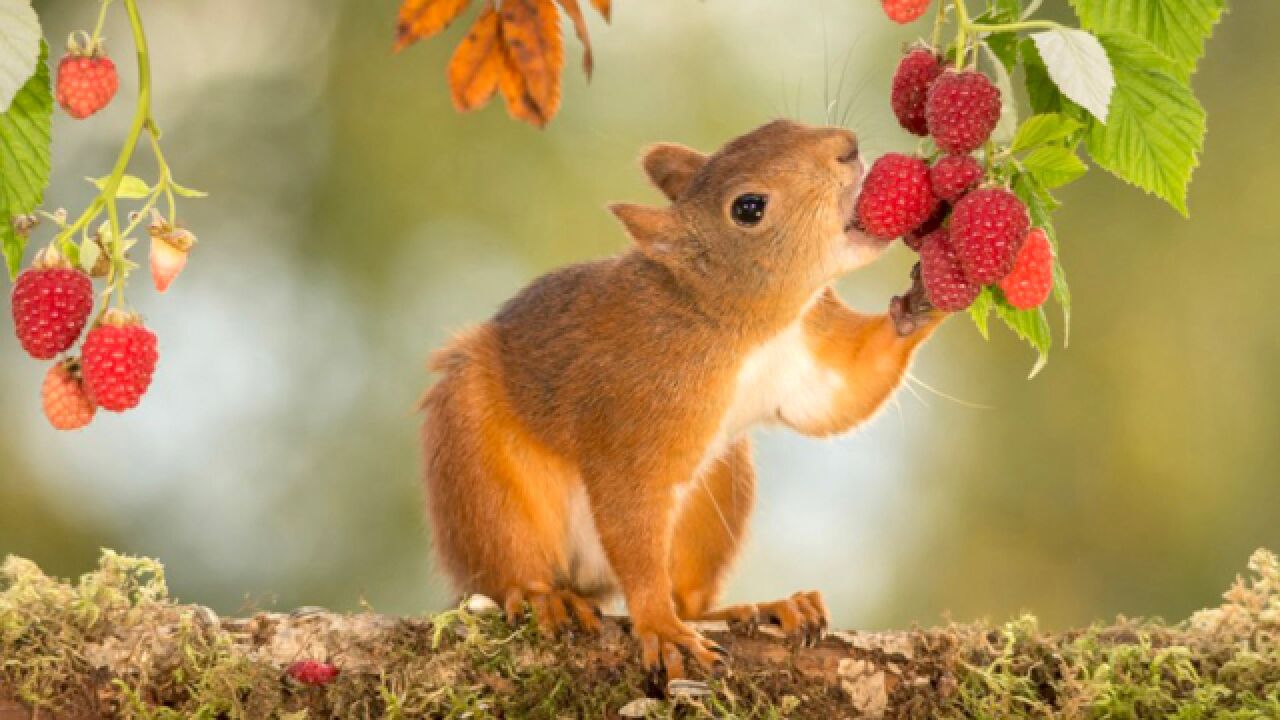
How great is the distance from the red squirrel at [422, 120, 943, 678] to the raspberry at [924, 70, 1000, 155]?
0.56 m

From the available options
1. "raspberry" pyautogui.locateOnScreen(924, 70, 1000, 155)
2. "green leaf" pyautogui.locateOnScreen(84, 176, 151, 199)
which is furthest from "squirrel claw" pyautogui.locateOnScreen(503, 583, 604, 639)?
"raspberry" pyautogui.locateOnScreen(924, 70, 1000, 155)

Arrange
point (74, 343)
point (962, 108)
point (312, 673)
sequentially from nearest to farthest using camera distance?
point (962, 108) < point (74, 343) < point (312, 673)

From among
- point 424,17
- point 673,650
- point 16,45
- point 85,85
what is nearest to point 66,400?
point 85,85

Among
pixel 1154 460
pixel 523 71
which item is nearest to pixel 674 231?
pixel 523 71

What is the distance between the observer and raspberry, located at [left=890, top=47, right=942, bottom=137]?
87.5 inches

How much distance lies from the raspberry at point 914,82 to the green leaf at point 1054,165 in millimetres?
164

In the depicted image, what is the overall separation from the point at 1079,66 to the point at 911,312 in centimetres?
91

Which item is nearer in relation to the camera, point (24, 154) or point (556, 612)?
point (24, 154)

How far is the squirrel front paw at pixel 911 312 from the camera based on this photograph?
278cm

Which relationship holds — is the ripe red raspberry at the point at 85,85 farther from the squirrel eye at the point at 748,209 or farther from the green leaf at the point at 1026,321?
the green leaf at the point at 1026,321

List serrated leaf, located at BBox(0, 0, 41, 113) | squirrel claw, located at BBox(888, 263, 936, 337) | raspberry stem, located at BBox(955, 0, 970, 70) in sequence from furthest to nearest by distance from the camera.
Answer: squirrel claw, located at BBox(888, 263, 936, 337) < raspberry stem, located at BBox(955, 0, 970, 70) < serrated leaf, located at BBox(0, 0, 41, 113)

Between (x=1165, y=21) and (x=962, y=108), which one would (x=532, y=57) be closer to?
(x=962, y=108)

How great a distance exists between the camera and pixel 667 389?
2.83m

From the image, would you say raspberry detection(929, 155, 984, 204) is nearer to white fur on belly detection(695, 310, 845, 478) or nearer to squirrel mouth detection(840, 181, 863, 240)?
squirrel mouth detection(840, 181, 863, 240)
